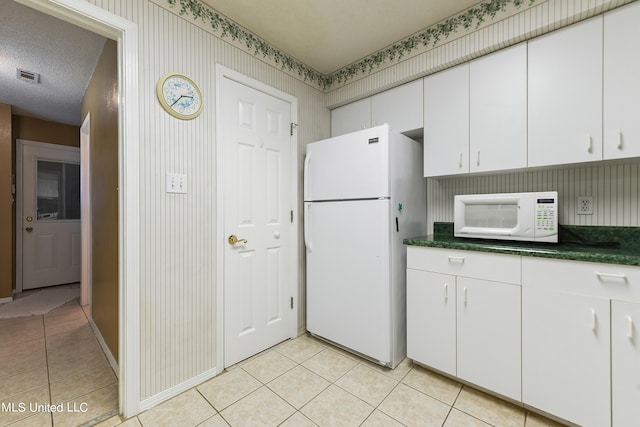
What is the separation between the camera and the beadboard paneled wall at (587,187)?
1.55 m

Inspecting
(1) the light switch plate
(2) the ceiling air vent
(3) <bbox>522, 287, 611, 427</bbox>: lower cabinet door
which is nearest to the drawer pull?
(3) <bbox>522, 287, 611, 427</bbox>: lower cabinet door

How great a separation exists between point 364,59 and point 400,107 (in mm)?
569

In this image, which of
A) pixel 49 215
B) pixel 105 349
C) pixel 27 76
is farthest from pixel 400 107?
pixel 49 215

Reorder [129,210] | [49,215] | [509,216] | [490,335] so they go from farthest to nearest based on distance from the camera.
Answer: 1. [49,215]
2. [509,216]
3. [490,335]
4. [129,210]

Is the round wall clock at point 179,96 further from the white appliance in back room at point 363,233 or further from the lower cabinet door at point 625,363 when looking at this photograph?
the lower cabinet door at point 625,363

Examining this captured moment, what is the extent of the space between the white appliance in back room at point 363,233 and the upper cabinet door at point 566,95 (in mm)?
779

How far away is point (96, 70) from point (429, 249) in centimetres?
321

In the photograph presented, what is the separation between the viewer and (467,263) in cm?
161

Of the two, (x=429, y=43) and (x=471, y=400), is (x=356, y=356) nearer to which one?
(x=471, y=400)

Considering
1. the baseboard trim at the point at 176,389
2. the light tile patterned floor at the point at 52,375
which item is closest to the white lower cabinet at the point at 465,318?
the baseboard trim at the point at 176,389

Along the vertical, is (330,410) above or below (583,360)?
below

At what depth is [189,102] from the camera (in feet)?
5.42

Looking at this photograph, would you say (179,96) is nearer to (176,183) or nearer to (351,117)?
(176,183)

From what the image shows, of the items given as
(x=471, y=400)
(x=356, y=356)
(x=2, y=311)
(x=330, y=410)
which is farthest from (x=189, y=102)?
(x=2, y=311)
